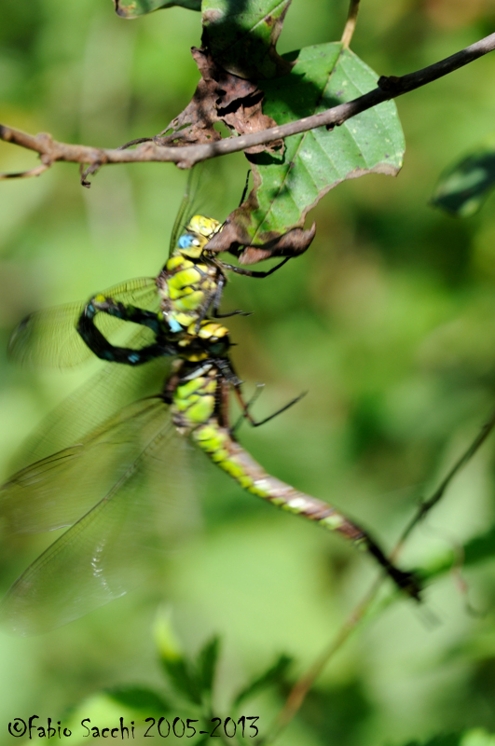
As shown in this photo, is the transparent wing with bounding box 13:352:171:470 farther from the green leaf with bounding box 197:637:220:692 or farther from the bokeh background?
the bokeh background

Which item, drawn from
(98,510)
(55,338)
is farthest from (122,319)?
(98,510)

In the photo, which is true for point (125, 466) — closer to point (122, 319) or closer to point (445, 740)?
point (122, 319)

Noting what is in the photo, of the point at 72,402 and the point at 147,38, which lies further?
the point at 147,38

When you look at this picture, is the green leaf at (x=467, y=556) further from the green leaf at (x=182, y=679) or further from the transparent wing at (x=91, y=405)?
the transparent wing at (x=91, y=405)

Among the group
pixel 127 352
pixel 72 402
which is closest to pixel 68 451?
pixel 72 402

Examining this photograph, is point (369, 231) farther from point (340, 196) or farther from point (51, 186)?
point (51, 186)

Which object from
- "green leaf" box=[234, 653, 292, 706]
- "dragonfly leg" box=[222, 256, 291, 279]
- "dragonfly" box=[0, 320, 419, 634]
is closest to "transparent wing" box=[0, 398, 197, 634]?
"dragonfly" box=[0, 320, 419, 634]

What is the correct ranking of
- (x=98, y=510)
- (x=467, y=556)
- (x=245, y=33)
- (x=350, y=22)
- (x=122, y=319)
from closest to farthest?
(x=245, y=33) < (x=350, y=22) < (x=122, y=319) < (x=467, y=556) < (x=98, y=510)
